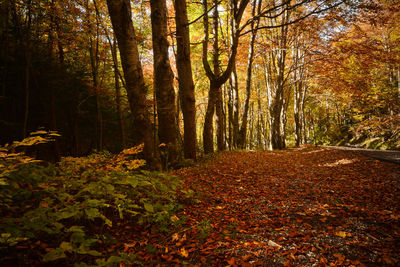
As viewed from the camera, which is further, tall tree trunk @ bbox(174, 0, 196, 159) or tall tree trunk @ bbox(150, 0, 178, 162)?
tall tree trunk @ bbox(174, 0, 196, 159)

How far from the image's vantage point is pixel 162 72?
5840 mm

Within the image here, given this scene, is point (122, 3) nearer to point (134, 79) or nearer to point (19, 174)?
point (134, 79)

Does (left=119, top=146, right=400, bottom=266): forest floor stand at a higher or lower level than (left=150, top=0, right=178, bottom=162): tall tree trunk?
lower

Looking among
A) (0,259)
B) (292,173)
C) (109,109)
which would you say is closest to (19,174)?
(0,259)

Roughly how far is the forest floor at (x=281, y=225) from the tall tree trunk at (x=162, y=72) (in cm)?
164

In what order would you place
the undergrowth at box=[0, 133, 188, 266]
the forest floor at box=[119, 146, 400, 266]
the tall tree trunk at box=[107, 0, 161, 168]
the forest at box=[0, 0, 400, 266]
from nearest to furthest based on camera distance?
the undergrowth at box=[0, 133, 188, 266] → the forest at box=[0, 0, 400, 266] → the forest floor at box=[119, 146, 400, 266] → the tall tree trunk at box=[107, 0, 161, 168]

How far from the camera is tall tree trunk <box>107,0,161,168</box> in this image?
4.33m

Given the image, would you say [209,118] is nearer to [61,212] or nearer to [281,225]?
[281,225]

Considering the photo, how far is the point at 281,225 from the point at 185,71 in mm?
5681

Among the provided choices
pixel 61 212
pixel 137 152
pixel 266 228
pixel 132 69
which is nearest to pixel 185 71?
pixel 132 69

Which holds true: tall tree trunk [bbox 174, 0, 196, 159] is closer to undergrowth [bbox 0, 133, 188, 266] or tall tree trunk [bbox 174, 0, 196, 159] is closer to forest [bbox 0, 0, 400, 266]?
forest [bbox 0, 0, 400, 266]

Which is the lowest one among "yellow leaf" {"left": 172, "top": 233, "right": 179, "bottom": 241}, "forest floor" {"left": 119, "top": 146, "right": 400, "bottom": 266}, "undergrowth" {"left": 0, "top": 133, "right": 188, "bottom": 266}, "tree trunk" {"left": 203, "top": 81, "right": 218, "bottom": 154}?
"forest floor" {"left": 119, "top": 146, "right": 400, "bottom": 266}

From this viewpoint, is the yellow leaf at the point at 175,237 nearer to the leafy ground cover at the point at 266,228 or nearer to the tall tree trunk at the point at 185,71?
the leafy ground cover at the point at 266,228

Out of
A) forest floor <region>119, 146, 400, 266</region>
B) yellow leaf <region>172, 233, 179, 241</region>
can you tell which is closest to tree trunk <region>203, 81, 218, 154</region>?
forest floor <region>119, 146, 400, 266</region>
